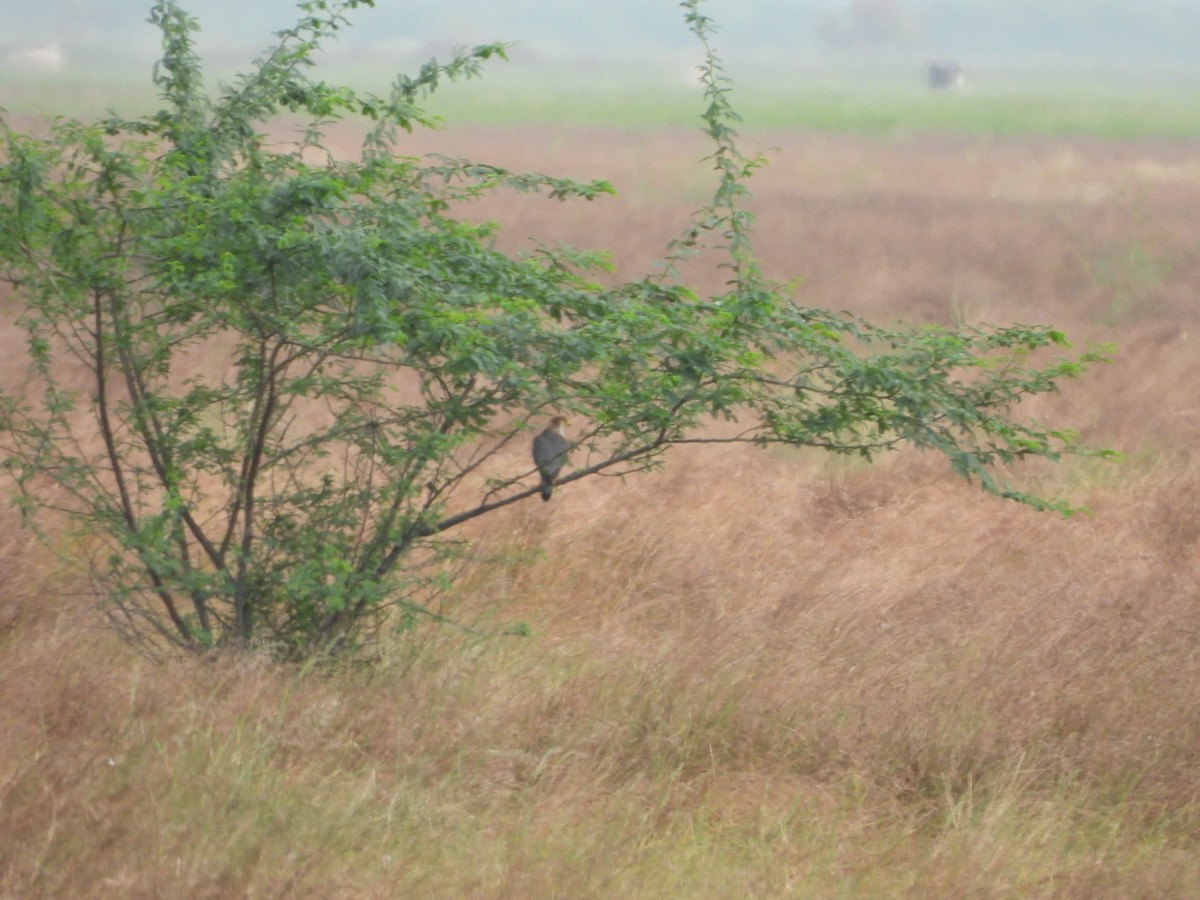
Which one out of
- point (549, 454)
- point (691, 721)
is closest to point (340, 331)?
point (549, 454)

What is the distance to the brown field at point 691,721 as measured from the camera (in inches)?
133

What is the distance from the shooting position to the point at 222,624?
472cm

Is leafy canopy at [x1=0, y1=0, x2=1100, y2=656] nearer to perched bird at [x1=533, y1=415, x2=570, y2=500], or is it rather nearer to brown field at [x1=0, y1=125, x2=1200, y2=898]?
perched bird at [x1=533, y1=415, x2=570, y2=500]

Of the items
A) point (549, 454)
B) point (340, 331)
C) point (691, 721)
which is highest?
point (340, 331)

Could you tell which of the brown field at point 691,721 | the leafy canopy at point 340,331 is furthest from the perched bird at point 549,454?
the brown field at point 691,721

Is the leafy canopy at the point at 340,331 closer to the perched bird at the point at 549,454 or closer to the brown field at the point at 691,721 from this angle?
the perched bird at the point at 549,454

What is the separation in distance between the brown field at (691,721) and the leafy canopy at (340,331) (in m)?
0.42

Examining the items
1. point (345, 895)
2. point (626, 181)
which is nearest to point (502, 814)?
point (345, 895)

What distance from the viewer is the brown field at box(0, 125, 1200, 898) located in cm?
338

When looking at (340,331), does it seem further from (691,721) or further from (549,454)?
(691,721)

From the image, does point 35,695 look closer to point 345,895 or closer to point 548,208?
point 345,895

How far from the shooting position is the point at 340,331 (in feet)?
13.2

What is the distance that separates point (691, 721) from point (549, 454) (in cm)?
108

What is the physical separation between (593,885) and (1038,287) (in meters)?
13.6
